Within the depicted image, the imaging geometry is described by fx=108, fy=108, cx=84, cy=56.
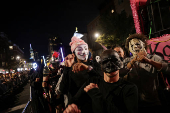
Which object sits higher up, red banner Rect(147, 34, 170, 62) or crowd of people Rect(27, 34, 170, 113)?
red banner Rect(147, 34, 170, 62)

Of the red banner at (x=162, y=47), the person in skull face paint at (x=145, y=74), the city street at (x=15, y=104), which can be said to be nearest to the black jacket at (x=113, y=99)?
the person in skull face paint at (x=145, y=74)

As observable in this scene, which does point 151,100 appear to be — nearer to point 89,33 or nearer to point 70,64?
point 70,64

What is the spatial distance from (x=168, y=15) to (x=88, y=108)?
8.96m

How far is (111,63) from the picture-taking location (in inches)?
64.1

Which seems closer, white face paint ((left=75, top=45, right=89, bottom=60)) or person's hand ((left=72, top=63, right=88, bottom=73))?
person's hand ((left=72, top=63, right=88, bottom=73))

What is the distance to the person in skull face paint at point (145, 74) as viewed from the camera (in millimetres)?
2301

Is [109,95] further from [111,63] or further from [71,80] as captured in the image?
[71,80]

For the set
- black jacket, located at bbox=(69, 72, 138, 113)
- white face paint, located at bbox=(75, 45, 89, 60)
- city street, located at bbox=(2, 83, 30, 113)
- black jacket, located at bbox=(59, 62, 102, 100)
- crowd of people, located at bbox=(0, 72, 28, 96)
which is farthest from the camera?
crowd of people, located at bbox=(0, 72, 28, 96)

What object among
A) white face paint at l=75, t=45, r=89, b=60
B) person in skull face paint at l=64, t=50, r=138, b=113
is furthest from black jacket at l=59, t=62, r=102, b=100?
person in skull face paint at l=64, t=50, r=138, b=113

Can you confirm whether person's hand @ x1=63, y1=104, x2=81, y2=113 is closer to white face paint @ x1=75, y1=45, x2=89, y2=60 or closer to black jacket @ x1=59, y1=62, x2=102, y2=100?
black jacket @ x1=59, y1=62, x2=102, y2=100

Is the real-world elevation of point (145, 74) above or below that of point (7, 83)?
above

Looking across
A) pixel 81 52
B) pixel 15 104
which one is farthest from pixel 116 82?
pixel 15 104

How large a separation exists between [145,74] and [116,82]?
1.30 m

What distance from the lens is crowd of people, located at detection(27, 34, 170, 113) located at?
146 centimetres
